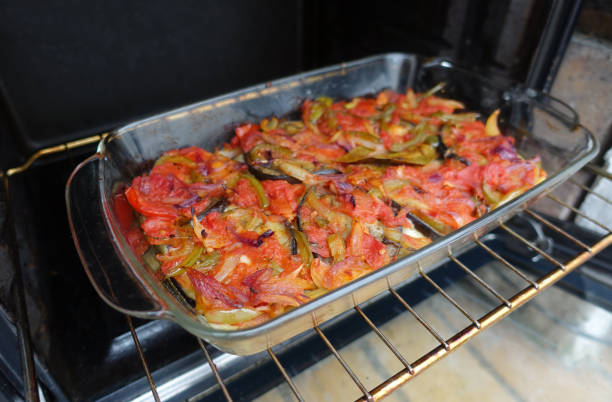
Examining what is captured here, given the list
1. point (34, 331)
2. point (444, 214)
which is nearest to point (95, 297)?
point (34, 331)

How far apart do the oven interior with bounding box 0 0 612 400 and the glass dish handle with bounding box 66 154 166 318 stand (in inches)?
7.3

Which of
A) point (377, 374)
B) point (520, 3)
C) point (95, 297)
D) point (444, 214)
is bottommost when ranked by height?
point (377, 374)

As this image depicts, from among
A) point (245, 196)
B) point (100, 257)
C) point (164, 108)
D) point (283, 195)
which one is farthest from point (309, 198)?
point (164, 108)

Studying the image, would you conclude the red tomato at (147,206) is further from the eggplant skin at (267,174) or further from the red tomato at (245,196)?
the eggplant skin at (267,174)

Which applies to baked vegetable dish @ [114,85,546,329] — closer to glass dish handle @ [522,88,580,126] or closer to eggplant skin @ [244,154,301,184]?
eggplant skin @ [244,154,301,184]

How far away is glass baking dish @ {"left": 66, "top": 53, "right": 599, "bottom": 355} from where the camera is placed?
89cm

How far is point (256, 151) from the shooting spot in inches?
59.6

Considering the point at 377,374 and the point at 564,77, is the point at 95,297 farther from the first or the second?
the point at 564,77

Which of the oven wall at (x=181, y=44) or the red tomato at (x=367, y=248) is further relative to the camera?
the oven wall at (x=181, y=44)

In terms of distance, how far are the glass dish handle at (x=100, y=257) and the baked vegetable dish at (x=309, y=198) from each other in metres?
0.12

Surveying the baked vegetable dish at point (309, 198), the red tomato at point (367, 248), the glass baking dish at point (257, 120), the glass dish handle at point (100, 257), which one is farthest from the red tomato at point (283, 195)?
the glass dish handle at point (100, 257)

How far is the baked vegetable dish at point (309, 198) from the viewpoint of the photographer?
1.13 m

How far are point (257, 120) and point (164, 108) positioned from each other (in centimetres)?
70

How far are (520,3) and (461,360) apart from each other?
134 centimetres
